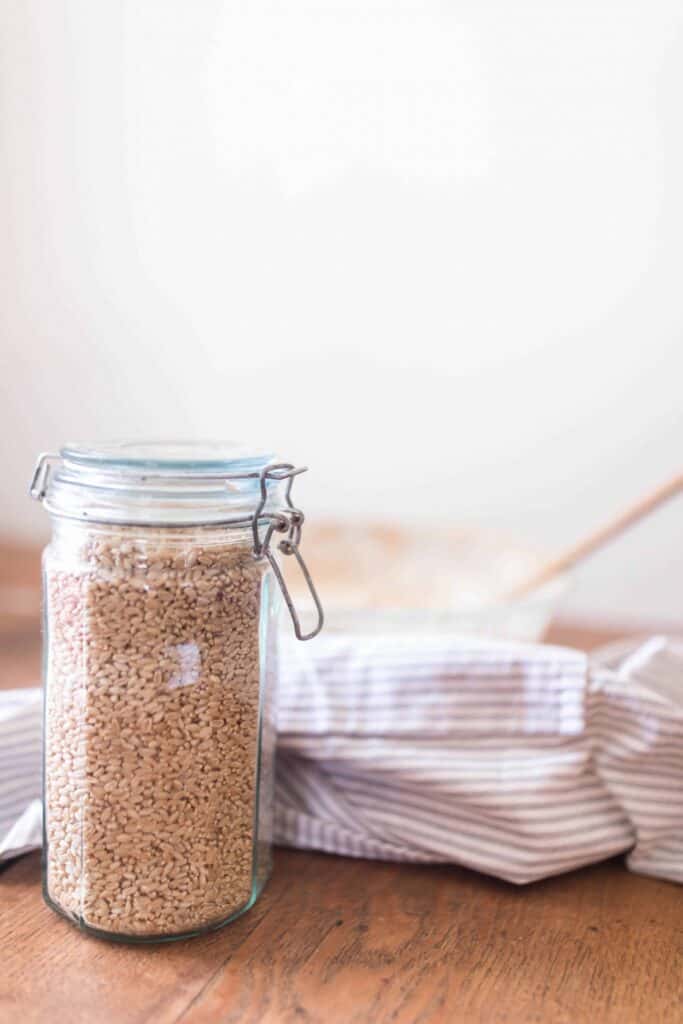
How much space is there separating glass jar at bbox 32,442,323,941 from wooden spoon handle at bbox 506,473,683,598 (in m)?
0.51

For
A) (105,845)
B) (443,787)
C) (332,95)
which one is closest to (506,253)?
(332,95)

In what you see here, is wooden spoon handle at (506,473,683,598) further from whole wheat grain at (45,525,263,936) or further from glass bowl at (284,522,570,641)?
whole wheat grain at (45,525,263,936)

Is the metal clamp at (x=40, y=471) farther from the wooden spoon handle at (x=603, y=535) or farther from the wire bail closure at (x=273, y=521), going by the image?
the wooden spoon handle at (x=603, y=535)

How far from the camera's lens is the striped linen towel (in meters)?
0.67

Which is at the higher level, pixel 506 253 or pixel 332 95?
pixel 332 95

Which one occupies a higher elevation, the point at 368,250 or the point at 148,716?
the point at 368,250

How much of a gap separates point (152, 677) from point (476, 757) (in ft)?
0.72

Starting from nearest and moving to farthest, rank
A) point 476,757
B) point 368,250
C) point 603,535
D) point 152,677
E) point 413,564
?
point 152,677 < point 476,757 < point 603,535 < point 413,564 < point 368,250

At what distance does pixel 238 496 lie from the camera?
594 mm

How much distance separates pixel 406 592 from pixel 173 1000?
729mm

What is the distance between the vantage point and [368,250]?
169cm

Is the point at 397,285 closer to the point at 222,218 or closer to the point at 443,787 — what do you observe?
the point at 222,218

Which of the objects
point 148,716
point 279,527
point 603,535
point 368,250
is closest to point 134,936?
point 148,716

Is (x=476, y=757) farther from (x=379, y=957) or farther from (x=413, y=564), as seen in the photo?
(x=413, y=564)
